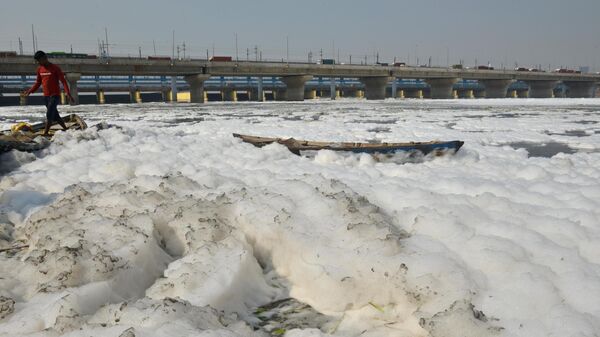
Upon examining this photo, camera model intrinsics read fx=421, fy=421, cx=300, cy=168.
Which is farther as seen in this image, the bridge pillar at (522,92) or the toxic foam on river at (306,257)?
the bridge pillar at (522,92)

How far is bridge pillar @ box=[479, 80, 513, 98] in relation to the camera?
89938 mm

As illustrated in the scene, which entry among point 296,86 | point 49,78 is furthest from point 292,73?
point 49,78

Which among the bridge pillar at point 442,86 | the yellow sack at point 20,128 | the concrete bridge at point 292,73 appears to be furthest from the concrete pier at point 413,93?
the yellow sack at point 20,128

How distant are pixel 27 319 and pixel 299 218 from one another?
215cm

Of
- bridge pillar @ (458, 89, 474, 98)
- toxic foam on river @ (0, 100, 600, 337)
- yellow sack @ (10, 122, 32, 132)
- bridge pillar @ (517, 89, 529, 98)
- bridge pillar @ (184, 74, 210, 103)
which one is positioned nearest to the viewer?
toxic foam on river @ (0, 100, 600, 337)

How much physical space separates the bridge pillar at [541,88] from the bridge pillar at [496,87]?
12.3 meters

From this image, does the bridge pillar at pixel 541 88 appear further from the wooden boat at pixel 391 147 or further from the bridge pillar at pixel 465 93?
the wooden boat at pixel 391 147

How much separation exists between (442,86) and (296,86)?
32811mm

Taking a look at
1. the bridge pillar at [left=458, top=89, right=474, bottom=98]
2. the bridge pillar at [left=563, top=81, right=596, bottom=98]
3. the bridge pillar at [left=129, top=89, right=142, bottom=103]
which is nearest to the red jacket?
the bridge pillar at [left=129, top=89, right=142, bottom=103]

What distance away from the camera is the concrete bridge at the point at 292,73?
50.0 m

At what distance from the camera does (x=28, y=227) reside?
417 cm

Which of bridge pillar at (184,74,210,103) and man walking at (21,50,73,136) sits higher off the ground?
bridge pillar at (184,74,210,103)

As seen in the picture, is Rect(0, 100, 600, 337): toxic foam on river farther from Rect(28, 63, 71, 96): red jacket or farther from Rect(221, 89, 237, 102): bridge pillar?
Rect(221, 89, 237, 102): bridge pillar

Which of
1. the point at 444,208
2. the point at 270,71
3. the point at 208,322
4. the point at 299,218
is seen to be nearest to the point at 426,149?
the point at 444,208
